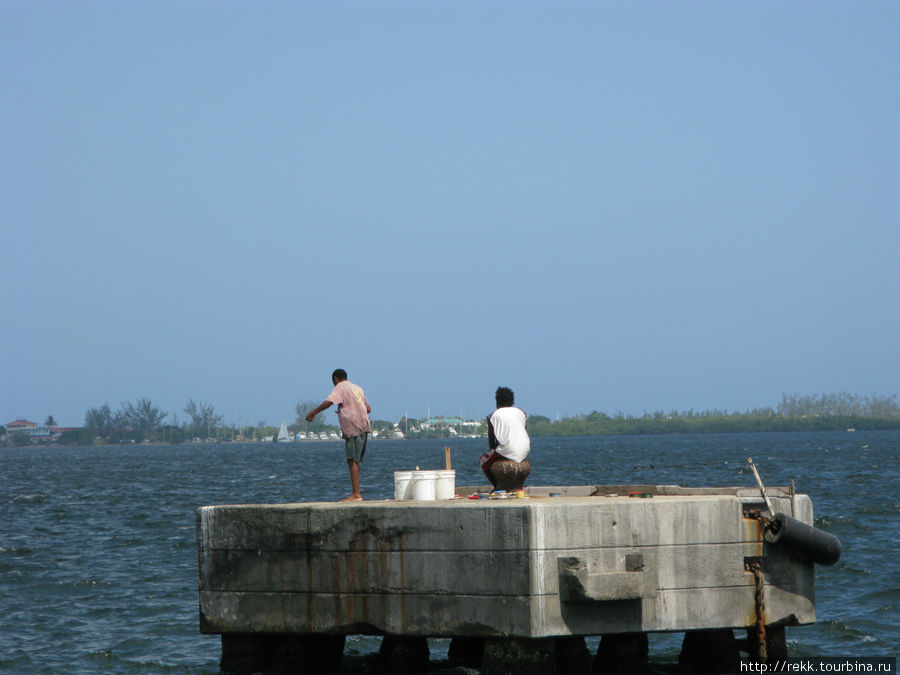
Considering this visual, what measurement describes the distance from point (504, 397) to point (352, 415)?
2.16m

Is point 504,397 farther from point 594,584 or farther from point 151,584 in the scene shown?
point 151,584

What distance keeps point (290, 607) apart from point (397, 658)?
51.8 inches

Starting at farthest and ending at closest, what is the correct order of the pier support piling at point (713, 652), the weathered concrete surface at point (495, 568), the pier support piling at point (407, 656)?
the pier support piling at point (713, 652) < the pier support piling at point (407, 656) < the weathered concrete surface at point (495, 568)

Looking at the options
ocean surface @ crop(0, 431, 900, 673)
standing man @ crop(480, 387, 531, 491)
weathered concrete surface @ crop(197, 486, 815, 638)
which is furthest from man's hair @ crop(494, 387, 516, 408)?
ocean surface @ crop(0, 431, 900, 673)

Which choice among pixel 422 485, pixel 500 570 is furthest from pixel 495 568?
pixel 422 485

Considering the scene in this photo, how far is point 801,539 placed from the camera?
41.1ft

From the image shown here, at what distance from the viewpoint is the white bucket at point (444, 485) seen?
13.6 m

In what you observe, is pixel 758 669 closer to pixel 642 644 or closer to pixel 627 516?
pixel 642 644

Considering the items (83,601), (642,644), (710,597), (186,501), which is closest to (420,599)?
(710,597)

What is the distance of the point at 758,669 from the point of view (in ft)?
43.2

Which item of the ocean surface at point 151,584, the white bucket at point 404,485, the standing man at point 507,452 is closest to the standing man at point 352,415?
the white bucket at point 404,485

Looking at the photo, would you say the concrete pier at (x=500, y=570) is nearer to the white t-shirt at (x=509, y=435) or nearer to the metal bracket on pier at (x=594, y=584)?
the metal bracket on pier at (x=594, y=584)

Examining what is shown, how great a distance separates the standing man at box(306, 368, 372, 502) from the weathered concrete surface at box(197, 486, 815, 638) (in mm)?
2359

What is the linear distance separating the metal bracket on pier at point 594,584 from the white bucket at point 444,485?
2636 millimetres
